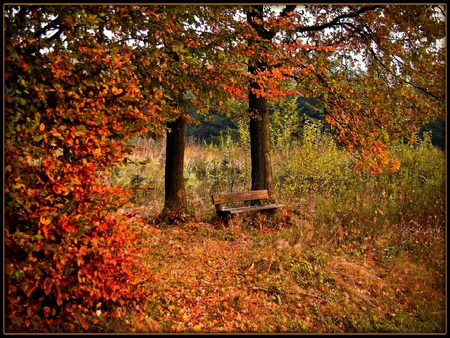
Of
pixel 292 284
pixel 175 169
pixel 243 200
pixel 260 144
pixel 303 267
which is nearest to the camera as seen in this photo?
pixel 292 284

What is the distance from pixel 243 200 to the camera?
7836 millimetres

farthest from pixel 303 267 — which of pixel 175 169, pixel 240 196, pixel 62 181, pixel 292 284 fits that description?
pixel 175 169

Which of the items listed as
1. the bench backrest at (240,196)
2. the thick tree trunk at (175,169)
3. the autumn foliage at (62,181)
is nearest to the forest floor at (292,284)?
the autumn foliage at (62,181)

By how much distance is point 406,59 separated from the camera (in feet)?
22.5

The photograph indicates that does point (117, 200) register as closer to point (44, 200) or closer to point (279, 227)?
point (44, 200)

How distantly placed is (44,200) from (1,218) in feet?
1.15

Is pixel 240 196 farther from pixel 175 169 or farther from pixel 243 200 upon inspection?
pixel 175 169

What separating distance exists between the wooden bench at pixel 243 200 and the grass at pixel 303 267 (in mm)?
205

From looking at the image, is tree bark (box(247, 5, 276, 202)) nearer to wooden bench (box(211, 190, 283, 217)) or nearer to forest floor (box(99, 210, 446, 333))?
wooden bench (box(211, 190, 283, 217))

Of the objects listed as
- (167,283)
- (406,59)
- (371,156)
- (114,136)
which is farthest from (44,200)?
(406,59)

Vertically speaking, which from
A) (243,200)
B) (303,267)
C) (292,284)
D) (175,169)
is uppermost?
(175,169)

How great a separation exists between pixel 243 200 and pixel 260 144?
1.25m

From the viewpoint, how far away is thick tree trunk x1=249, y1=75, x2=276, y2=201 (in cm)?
814

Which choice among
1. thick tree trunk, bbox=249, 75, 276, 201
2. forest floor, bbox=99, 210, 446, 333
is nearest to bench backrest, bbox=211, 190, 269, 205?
thick tree trunk, bbox=249, 75, 276, 201
